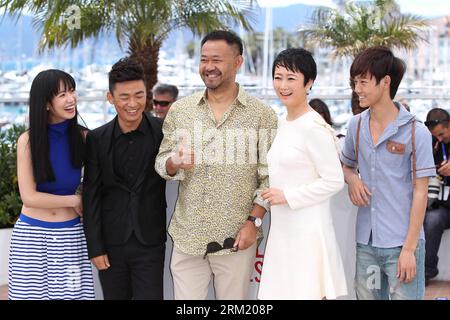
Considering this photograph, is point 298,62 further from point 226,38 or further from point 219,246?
point 219,246

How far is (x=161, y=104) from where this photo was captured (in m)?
6.69

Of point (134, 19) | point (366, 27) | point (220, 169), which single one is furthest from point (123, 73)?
point (366, 27)

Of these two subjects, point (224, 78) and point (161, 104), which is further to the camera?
point (161, 104)

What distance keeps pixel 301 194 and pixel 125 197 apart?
0.96 metres

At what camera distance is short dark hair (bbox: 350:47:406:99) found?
3033mm

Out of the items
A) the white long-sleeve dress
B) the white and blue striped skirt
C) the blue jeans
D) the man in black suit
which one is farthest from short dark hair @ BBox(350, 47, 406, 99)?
the white and blue striped skirt

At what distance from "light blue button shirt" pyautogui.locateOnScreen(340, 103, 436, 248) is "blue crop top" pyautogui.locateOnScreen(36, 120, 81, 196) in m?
1.49

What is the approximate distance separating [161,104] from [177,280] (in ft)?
11.6

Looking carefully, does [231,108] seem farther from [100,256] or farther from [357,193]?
[100,256]

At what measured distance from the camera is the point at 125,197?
341 cm

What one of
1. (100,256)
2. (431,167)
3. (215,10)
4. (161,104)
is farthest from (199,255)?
(215,10)

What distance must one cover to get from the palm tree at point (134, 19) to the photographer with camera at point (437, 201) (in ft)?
11.7

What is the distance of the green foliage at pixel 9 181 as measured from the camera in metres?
6.08

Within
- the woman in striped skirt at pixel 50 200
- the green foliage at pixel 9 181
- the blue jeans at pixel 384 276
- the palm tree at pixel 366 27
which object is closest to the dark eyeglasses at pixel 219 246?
the blue jeans at pixel 384 276
